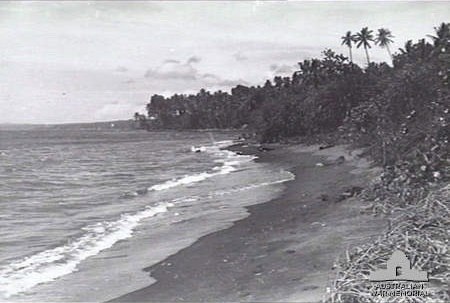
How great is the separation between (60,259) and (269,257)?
15.3 ft

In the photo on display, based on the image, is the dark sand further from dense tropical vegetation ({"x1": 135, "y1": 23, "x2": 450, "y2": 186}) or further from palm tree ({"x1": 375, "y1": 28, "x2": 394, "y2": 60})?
palm tree ({"x1": 375, "y1": 28, "x2": 394, "y2": 60})

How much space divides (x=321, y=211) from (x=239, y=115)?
352 feet

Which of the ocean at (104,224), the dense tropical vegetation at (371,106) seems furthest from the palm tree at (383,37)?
the ocean at (104,224)

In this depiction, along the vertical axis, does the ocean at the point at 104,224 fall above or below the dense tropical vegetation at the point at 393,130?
below

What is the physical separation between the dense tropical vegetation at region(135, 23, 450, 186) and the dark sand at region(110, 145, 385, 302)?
8.70 ft

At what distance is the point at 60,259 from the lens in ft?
37.7

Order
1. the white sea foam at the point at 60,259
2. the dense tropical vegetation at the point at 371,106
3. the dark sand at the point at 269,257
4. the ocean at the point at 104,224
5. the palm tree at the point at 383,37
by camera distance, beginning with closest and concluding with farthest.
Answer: the dark sand at the point at 269,257, the ocean at the point at 104,224, the white sea foam at the point at 60,259, the dense tropical vegetation at the point at 371,106, the palm tree at the point at 383,37

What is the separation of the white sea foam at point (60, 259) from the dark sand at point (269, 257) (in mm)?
2025

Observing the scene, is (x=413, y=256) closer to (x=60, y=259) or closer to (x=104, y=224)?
(x=60, y=259)

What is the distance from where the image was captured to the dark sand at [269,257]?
776cm

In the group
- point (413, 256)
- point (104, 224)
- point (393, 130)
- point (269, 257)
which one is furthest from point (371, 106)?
point (413, 256)

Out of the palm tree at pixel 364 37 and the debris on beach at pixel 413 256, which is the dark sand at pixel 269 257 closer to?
the debris on beach at pixel 413 256

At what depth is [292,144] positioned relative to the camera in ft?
171

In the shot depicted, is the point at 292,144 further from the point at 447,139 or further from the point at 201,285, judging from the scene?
the point at 201,285
